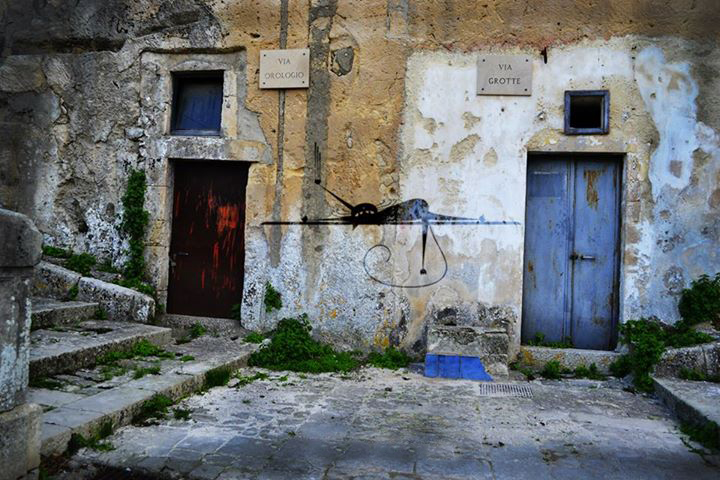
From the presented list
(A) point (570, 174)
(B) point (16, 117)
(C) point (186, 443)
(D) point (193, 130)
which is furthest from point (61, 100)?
(A) point (570, 174)

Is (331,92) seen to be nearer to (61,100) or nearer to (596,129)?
(596,129)

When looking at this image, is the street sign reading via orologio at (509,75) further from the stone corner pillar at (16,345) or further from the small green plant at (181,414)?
the stone corner pillar at (16,345)

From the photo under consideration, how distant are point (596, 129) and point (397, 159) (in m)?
2.07

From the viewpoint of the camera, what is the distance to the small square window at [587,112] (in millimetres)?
6133

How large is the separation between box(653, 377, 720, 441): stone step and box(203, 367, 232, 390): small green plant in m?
3.73

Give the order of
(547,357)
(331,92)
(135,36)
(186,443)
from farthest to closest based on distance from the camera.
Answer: (135,36), (331,92), (547,357), (186,443)

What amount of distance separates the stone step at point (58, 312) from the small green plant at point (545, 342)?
467 centimetres

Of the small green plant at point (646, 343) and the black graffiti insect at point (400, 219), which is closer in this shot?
the small green plant at point (646, 343)

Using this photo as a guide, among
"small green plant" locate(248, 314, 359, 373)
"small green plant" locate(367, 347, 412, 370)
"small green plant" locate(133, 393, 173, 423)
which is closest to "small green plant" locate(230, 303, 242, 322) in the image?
"small green plant" locate(248, 314, 359, 373)

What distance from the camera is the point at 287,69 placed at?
21.6 feet

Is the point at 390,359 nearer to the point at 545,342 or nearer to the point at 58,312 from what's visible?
the point at 545,342

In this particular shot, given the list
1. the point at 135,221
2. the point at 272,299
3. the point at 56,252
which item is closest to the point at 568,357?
the point at 272,299

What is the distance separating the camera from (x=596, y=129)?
242 inches

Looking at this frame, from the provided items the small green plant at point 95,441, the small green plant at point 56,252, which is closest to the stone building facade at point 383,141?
the small green plant at point 56,252
